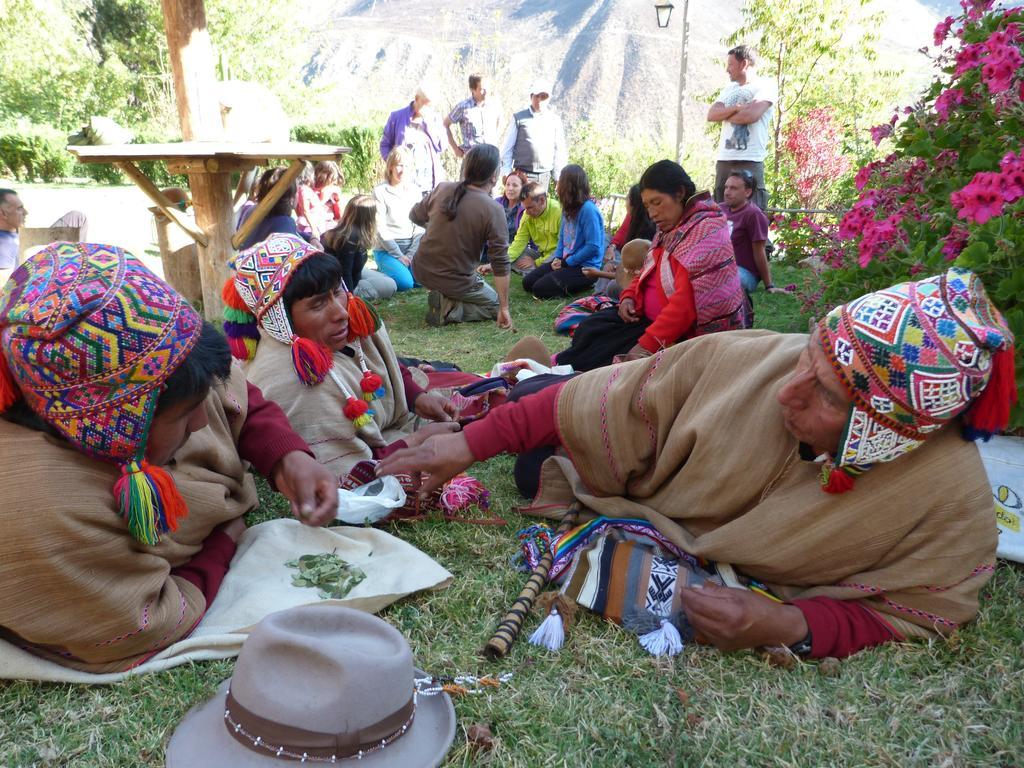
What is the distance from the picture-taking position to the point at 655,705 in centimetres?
210

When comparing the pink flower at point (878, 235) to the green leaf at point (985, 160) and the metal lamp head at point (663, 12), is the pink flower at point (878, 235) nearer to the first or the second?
the green leaf at point (985, 160)

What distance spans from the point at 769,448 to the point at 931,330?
655mm

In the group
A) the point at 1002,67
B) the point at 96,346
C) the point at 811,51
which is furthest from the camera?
the point at 811,51

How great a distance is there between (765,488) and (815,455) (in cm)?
21

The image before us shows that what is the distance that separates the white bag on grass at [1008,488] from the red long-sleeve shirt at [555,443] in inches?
36.0

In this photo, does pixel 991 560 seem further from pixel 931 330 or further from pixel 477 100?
pixel 477 100

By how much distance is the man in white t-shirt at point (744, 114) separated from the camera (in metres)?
7.65

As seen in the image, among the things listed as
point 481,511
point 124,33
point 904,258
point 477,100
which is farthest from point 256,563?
point 124,33

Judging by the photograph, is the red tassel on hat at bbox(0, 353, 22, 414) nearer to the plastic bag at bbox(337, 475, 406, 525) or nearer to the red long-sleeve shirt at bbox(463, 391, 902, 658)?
the plastic bag at bbox(337, 475, 406, 525)

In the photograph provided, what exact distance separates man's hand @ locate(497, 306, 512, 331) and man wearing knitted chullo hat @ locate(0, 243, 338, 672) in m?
4.91

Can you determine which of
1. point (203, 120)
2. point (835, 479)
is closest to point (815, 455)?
point (835, 479)

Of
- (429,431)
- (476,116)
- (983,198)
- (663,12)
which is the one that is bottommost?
(429,431)

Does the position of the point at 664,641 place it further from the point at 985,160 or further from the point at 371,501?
the point at 985,160

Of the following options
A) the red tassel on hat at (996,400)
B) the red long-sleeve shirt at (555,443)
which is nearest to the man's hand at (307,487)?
the red long-sleeve shirt at (555,443)
